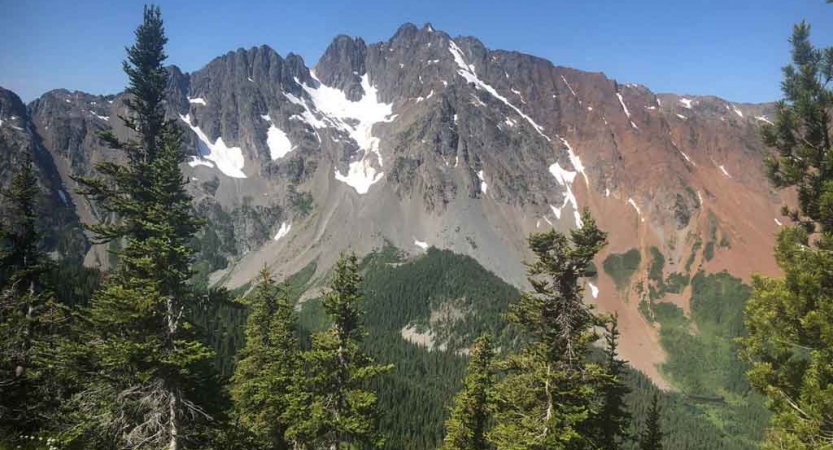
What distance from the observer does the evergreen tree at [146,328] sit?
15.3m

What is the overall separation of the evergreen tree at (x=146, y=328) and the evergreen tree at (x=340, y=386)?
595cm

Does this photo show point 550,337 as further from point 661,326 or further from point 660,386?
point 661,326

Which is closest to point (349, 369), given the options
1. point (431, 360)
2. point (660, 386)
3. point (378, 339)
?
point (431, 360)

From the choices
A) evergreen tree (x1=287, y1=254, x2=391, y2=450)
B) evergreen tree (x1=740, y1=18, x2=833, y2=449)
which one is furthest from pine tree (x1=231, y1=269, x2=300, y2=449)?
evergreen tree (x1=740, y1=18, x2=833, y2=449)

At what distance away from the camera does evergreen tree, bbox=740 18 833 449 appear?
11.8 metres

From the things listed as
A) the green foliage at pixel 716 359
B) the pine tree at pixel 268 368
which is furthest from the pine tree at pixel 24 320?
the green foliage at pixel 716 359

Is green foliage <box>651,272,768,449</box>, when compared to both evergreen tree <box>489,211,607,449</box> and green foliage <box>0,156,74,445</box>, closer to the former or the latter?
evergreen tree <box>489,211,607,449</box>

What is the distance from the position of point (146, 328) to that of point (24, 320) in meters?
10.6

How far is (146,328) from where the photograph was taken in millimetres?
16172

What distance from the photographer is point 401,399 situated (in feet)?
330

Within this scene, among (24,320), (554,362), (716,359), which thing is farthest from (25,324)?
(716,359)

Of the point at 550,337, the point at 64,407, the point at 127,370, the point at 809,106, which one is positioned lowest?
the point at 64,407

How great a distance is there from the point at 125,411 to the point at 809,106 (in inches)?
918

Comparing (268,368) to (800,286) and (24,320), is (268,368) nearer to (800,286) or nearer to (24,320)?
(24,320)
